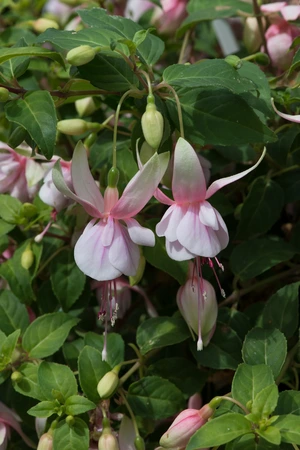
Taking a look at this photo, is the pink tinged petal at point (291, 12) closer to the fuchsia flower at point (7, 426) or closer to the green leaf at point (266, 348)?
the green leaf at point (266, 348)

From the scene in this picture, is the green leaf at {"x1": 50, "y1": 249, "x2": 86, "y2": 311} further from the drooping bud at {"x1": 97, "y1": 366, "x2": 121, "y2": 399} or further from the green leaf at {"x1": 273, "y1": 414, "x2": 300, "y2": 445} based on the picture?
the green leaf at {"x1": 273, "y1": 414, "x2": 300, "y2": 445}

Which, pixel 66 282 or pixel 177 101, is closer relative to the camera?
pixel 177 101

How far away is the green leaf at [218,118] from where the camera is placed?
0.70 meters

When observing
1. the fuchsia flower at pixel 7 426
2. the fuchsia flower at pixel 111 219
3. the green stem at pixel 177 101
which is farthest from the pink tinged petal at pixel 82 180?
the fuchsia flower at pixel 7 426

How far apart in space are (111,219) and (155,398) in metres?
0.24

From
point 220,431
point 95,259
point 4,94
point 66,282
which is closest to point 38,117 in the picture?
point 4,94

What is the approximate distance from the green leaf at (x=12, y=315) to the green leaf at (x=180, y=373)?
0.62 feet

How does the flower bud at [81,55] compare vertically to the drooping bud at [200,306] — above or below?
above

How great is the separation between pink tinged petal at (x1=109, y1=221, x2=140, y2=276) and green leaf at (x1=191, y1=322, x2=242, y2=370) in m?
0.19

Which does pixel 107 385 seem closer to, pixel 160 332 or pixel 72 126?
pixel 160 332

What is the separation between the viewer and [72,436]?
702 millimetres

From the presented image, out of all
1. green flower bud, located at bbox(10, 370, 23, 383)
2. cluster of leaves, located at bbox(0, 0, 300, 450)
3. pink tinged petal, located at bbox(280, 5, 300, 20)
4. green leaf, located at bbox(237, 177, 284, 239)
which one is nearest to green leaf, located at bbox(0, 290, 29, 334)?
cluster of leaves, located at bbox(0, 0, 300, 450)

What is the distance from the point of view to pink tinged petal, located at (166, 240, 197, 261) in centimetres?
63

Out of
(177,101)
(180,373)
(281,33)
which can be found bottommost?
(180,373)
